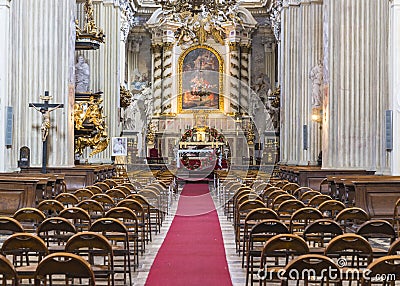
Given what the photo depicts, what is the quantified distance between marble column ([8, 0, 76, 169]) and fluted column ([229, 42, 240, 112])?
76.4ft

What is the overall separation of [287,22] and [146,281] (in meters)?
25.4

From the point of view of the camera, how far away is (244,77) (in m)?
43.2

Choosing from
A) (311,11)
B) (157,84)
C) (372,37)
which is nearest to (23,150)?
(372,37)

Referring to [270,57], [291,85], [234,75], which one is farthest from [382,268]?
[270,57]

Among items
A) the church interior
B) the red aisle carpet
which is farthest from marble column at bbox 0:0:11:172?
the red aisle carpet

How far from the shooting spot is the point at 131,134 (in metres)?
40.1

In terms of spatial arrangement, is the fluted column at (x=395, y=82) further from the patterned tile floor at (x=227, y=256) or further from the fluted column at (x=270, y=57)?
the fluted column at (x=270, y=57)

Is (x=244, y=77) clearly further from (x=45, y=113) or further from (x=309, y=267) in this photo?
(x=309, y=267)

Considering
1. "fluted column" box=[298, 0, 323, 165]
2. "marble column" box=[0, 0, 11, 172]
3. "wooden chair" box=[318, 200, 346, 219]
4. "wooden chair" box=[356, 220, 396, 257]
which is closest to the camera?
"wooden chair" box=[356, 220, 396, 257]

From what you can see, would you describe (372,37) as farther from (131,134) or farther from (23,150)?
(131,134)

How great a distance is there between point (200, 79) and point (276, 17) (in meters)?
7.23

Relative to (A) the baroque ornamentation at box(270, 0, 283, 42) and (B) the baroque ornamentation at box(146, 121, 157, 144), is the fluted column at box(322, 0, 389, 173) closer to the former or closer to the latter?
(A) the baroque ornamentation at box(270, 0, 283, 42)

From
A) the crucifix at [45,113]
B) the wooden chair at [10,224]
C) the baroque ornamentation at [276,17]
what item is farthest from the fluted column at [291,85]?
the wooden chair at [10,224]

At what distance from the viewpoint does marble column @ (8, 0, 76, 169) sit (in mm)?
19281
